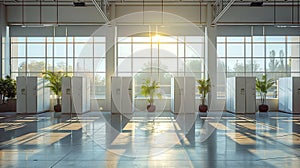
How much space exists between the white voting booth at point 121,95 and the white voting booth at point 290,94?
9061 millimetres

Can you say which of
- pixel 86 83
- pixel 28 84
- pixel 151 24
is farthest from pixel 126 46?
pixel 28 84

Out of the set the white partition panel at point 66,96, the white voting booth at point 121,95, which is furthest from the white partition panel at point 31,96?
the white voting booth at point 121,95

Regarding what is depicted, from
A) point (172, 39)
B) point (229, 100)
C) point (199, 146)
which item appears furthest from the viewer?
point (172, 39)

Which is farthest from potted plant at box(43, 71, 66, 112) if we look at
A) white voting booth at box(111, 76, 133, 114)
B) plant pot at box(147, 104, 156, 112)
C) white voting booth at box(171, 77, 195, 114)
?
white voting booth at box(171, 77, 195, 114)

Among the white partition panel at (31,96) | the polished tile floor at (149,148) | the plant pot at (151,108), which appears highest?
the white partition panel at (31,96)

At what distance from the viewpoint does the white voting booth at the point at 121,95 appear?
20.5 meters

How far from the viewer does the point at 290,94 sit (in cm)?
2148

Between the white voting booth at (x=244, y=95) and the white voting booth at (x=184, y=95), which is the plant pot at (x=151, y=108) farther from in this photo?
the white voting booth at (x=244, y=95)

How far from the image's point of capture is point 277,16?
2341 cm

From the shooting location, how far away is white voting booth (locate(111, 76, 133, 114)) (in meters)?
20.5

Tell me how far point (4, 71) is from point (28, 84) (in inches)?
127

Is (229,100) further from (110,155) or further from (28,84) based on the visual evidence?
(110,155)

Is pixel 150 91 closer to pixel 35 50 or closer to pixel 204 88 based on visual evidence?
pixel 204 88

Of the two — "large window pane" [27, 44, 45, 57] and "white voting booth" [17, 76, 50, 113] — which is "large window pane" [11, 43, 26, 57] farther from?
"white voting booth" [17, 76, 50, 113]
